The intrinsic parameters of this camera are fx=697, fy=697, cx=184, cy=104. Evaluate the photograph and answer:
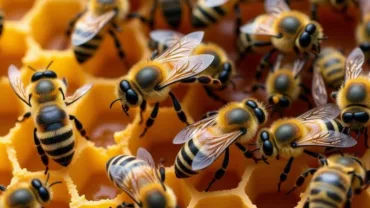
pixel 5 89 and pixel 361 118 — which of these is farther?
pixel 5 89

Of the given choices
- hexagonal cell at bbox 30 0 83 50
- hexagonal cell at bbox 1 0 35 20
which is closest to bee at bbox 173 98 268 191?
hexagonal cell at bbox 30 0 83 50

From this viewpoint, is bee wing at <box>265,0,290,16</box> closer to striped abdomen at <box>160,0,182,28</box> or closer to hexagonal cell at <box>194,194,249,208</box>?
striped abdomen at <box>160,0,182,28</box>

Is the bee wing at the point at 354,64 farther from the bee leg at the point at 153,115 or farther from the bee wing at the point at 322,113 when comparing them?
the bee leg at the point at 153,115

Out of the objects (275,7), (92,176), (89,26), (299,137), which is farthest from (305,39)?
(92,176)

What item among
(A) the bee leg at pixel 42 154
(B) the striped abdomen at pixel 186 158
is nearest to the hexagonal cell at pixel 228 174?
(B) the striped abdomen at pixel 186 158

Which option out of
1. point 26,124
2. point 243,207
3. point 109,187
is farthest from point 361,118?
point 26,124

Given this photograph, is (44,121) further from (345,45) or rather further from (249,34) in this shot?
(345,45)
